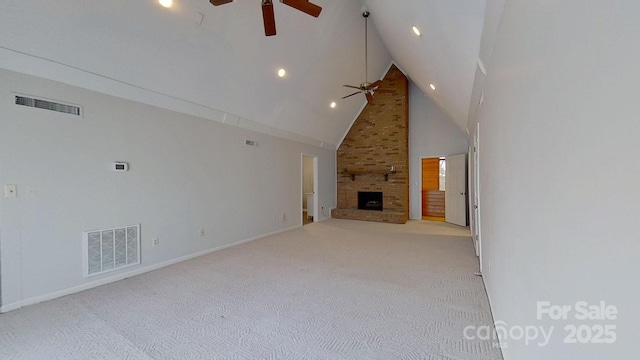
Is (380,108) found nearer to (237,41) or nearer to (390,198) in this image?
(390,198)

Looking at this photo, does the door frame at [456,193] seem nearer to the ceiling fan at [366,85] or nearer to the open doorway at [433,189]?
the open doorway at [433,189]

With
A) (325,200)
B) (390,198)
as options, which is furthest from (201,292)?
(390,198)

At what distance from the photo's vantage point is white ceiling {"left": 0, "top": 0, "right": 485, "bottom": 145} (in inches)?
103

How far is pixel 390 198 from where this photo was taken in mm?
8305

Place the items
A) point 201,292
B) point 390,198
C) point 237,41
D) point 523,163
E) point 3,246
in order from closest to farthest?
point 523,163 < point 3,246 < point 201,292 < point 237,41 < point 390,198

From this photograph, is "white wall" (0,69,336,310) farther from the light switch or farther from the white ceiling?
the white ceiling

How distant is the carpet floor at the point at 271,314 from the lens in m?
2.07

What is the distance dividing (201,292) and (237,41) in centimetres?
347

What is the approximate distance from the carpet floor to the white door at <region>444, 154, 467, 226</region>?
3.22 metres

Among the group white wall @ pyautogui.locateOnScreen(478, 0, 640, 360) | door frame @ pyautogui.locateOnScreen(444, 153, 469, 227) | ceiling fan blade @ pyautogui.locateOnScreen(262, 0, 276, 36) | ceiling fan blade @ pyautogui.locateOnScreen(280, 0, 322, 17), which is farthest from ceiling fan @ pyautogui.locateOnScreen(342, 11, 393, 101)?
white wall @ pyautogui.locateOnScreen(478, 0, 640, 360)

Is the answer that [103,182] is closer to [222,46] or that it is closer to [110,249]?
[110,249]

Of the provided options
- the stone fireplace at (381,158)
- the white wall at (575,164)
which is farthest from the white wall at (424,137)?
the white wall at (575,164)

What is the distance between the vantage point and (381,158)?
27.6 ft

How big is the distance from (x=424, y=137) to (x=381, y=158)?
4.77 ft
